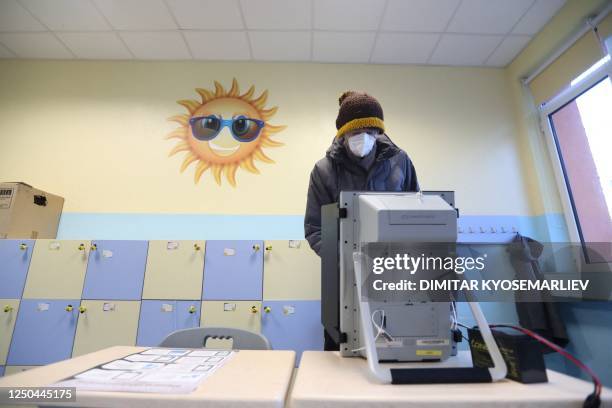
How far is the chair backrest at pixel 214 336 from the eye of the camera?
1.10 metres

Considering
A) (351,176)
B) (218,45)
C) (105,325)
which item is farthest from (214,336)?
(218,45)

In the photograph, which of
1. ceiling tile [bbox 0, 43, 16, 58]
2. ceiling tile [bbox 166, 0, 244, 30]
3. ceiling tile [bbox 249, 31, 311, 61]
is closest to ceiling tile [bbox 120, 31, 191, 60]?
ceiling tile [bbox 166, 0, 244, 30]

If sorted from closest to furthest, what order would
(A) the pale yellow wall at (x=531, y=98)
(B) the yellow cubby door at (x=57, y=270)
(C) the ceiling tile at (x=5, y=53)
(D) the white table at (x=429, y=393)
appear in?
(D) the white table at (x=429, y=393) → (B) the yellow cubby door at (x=57, y=270) → (A) the pale yellow wall at (x=531, y=98) → (C) the ceiling tile at (x=5, y=53)

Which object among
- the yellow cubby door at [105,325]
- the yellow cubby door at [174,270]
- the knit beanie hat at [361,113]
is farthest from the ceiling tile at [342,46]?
the yellow cubby door at [105,325]

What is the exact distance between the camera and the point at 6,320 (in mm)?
1977

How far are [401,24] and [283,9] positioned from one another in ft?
3.16

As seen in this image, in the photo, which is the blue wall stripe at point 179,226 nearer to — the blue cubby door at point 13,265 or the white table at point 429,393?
the blue cubby door at point 13,265

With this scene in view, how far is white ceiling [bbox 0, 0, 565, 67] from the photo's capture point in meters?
2.32

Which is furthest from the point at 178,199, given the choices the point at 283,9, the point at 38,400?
the point at 38,400

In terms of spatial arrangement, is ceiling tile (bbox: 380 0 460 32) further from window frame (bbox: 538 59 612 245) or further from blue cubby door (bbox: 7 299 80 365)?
blue cubby door (bbox: 7 299 80 365)

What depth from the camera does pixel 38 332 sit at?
195 cm

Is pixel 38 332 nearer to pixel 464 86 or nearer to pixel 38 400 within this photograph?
pixel 38 400

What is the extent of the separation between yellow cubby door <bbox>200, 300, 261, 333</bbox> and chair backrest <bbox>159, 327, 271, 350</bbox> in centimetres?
82

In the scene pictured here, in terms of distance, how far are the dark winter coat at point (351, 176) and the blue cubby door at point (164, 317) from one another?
3.83 feet
